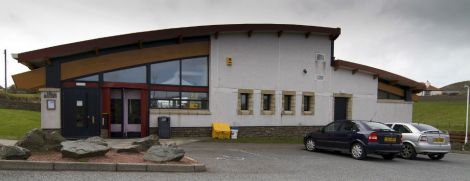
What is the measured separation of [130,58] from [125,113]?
2620 mm

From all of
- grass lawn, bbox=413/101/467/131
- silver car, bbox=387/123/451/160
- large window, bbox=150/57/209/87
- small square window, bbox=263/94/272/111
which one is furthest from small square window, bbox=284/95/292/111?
grass lawn, bbox=413/101/467/131

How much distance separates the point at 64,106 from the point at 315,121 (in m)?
13.4

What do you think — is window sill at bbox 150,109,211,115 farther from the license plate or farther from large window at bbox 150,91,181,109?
the license plate

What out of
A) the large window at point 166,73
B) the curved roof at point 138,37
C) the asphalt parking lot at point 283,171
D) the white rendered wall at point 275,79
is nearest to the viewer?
the asphalt parking lot at point 283,171

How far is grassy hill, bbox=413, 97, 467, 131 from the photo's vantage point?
41572 mm

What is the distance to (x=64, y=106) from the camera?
16250 millimetres

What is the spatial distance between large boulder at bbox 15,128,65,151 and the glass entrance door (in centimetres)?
752

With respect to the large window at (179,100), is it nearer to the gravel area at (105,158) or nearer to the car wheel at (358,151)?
the gravel area at (105,158)

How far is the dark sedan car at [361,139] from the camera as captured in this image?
1238 cm

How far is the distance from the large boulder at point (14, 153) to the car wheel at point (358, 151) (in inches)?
390

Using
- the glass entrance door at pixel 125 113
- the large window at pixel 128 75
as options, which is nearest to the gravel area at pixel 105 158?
the large window at pixel 128 75

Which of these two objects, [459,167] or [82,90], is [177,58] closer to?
A: [82,90]

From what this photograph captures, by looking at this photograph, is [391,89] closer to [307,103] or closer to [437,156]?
[307,103]

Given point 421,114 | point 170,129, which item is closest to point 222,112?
point 170,129
